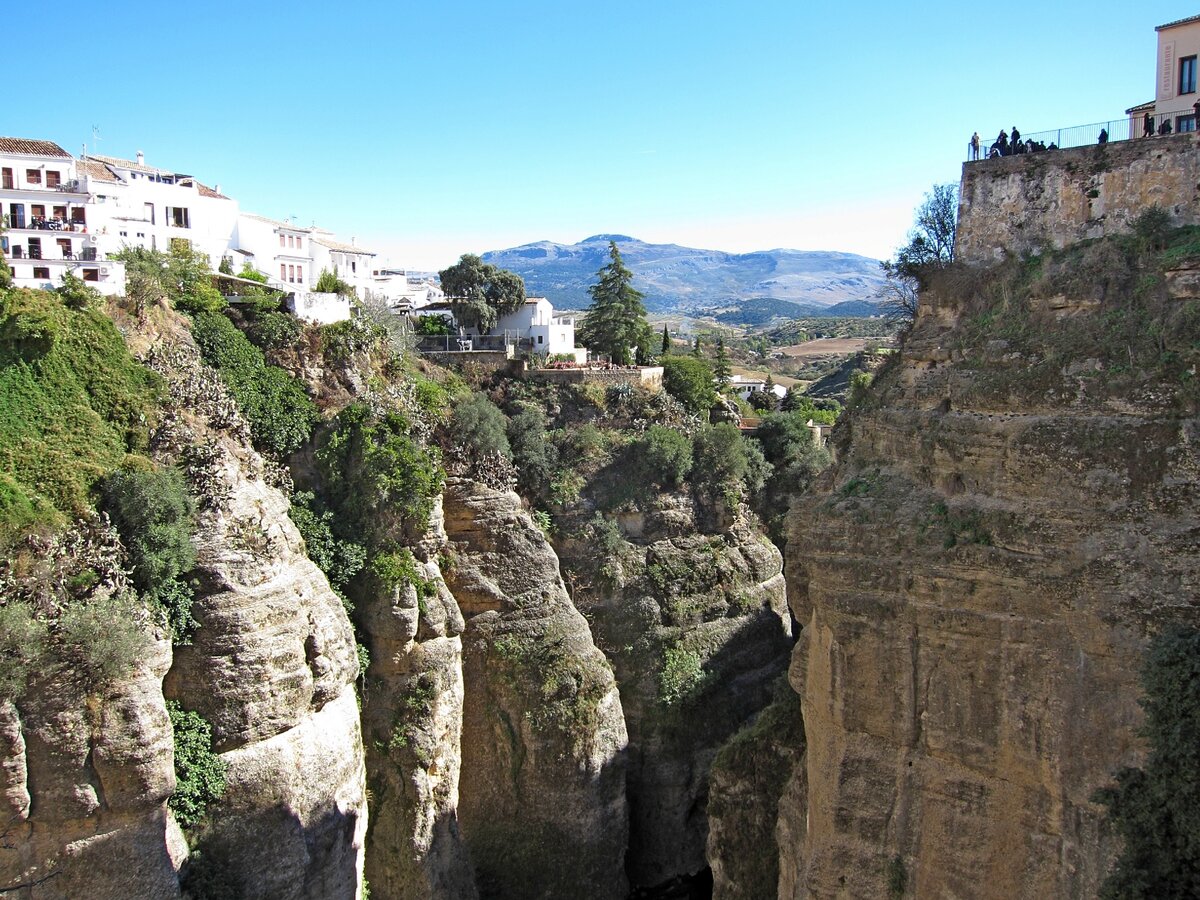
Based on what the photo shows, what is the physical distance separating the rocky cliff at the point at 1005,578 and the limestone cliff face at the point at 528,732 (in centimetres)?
1030

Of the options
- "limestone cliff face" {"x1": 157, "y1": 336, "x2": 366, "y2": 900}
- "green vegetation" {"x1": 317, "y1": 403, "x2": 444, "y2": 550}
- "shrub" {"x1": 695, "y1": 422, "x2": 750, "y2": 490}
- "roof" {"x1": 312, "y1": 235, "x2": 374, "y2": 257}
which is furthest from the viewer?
"roof" {"x1": 312, "y1": 235, "x2": 374, "y2": 257}

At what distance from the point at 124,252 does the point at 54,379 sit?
7.74 m

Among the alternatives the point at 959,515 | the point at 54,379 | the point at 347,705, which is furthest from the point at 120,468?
the point at 959,515

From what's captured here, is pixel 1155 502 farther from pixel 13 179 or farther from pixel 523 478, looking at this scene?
pixel 13 179

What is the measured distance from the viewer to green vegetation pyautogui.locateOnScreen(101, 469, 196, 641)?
63.5 ft

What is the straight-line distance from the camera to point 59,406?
67.3ft

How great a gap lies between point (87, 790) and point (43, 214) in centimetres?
1752

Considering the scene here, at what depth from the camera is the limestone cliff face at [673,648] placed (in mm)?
28141

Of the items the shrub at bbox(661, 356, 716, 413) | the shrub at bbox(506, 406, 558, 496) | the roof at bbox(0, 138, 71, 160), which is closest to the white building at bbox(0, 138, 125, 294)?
the roof at bbox(0, 138, 71, 160)

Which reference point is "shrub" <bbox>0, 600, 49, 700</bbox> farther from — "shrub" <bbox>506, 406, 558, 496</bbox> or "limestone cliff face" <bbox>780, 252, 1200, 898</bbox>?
"shrub" <bbox>506, 406, 558, 496</bbox>

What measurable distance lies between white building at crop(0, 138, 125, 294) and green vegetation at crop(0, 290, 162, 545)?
17.8 ft

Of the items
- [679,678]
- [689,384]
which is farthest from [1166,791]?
[689,384]

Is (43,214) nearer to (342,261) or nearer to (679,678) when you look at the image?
(342,261)

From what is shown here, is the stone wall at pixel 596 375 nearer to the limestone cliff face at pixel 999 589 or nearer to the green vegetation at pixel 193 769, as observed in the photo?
the green vegetation at pixel 193 769
